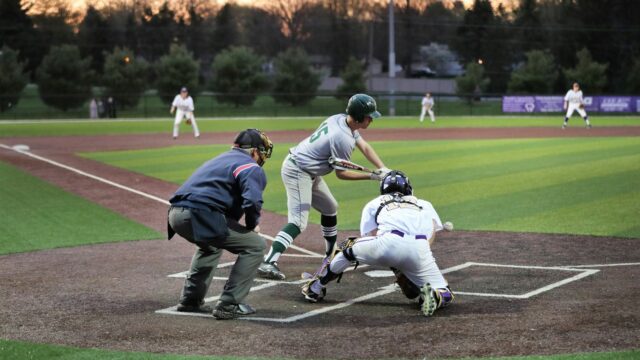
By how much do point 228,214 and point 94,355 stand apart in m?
2.00

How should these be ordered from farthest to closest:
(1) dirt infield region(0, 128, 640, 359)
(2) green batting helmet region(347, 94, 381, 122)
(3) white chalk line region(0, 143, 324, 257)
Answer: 1. (3) white chalk line region(0, 143, 324, 257)
2. (2) green batting helmet region(347, 94, 381, 122)
3. (1) dirt infield region(0, 128, 640, 359)

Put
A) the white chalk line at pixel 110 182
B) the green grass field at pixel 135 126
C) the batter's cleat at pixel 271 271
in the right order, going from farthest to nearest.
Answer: the green grass field at pixel 135 126
the white chalk line at pixel 110 182
the batter's cleat at pixel 271 271

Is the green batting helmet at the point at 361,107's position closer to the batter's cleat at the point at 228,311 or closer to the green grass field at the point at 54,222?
the batter's cleat at the point at 228,311

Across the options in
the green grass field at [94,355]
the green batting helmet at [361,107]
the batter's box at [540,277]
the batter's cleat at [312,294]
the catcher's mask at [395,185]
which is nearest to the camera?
the green grass field at [94,355]

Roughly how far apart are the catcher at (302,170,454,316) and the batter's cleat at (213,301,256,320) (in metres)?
0.81

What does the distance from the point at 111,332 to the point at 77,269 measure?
130 inches

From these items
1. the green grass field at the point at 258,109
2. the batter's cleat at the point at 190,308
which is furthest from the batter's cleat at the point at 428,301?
the green grass field at the point at 258,109

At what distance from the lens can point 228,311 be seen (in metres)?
7.64

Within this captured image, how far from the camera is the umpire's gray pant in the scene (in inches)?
302

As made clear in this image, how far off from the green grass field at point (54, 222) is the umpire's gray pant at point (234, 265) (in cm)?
468

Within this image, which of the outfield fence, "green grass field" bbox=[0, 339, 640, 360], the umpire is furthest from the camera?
the outfield fence

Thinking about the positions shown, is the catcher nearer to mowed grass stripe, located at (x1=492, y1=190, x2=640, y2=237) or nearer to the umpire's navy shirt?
the umpire's navy shirt

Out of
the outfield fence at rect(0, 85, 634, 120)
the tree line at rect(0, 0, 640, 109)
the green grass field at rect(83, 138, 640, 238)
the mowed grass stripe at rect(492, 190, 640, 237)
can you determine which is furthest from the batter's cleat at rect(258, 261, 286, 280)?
the tree line at rect(0, 0, 640, 109)

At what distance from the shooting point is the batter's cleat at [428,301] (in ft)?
24.8
